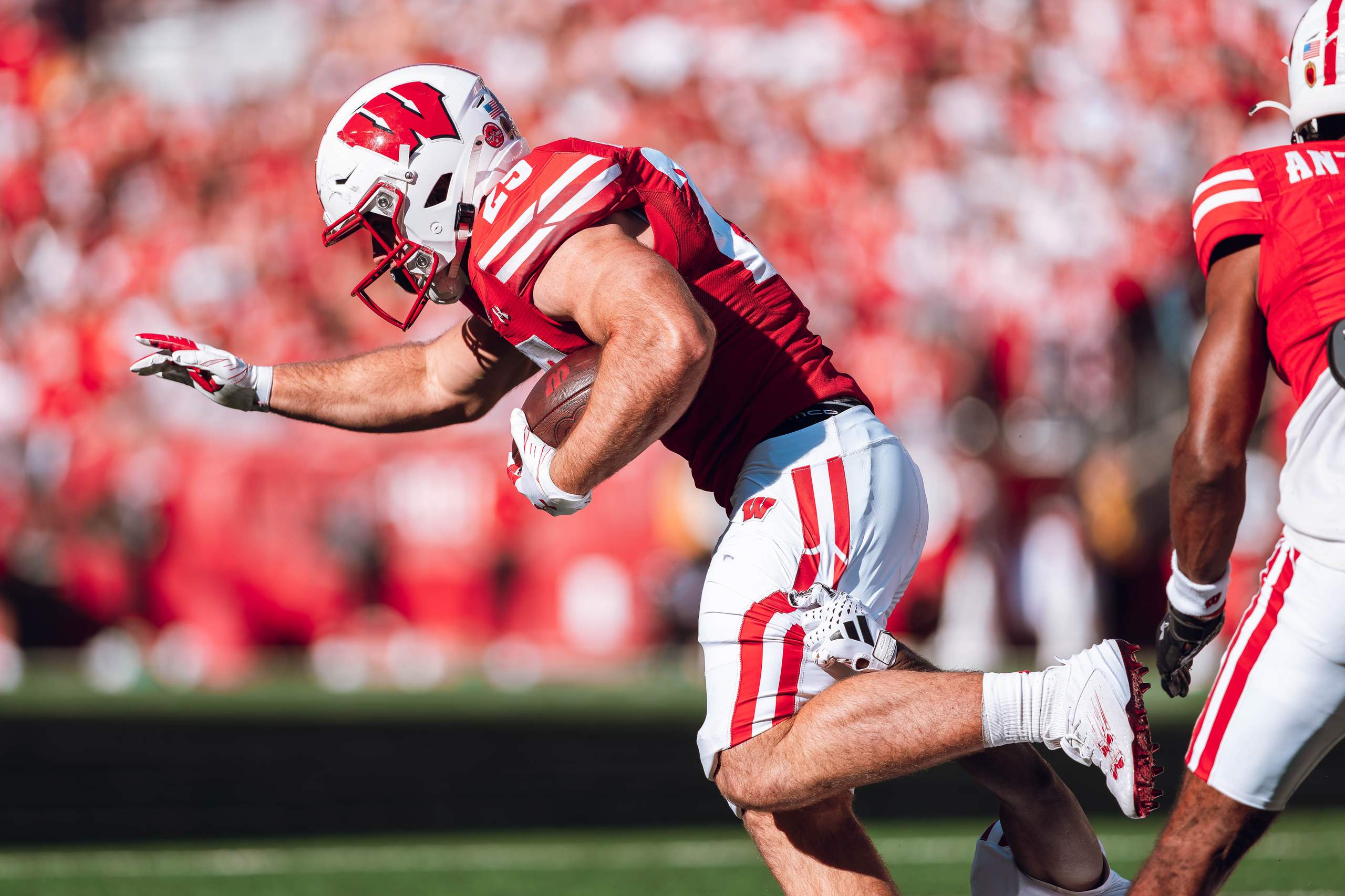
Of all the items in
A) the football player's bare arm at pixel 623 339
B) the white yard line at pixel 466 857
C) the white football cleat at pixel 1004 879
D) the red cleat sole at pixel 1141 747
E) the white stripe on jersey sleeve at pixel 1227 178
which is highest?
the white stripe on jersey sleeve at pixel 1227 178

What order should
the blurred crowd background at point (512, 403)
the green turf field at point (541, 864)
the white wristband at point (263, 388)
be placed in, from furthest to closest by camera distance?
the blurred crowd background at point (512, 403), the green turf field at point (541, 864), the white wristband at point (263, 388)

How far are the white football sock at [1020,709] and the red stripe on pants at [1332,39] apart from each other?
4.32 ft

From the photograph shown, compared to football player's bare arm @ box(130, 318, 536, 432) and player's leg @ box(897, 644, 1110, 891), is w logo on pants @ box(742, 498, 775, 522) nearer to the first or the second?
player's leg @ box(897, 644, 1110, 891)

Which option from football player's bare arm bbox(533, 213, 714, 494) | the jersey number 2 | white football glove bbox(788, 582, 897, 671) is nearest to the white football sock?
white football glove bbox(788, 582, 897, 671)

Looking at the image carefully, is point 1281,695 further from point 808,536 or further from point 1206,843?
point 808,536

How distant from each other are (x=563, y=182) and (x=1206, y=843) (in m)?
1.91

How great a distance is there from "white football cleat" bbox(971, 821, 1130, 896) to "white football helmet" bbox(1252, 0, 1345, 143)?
1788mm

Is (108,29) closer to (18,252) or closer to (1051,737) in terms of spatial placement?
(18,252)

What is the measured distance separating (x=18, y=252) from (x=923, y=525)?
41.5ft

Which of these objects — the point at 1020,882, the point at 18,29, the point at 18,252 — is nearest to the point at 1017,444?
the point at 1020,882

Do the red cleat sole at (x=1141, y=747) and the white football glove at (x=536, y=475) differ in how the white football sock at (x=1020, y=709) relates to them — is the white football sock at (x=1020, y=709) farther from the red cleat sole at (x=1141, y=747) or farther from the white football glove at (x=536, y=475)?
the white football glove at (x=536, y=475)

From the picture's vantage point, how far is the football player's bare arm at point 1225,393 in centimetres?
322

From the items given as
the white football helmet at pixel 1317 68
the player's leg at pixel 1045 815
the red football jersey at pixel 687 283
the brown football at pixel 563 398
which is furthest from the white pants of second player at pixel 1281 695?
the brown football at pixel 563 398

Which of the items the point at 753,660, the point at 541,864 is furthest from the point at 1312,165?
the point at 541,864
